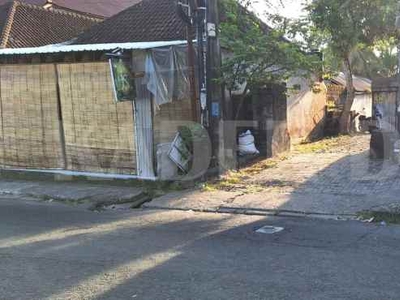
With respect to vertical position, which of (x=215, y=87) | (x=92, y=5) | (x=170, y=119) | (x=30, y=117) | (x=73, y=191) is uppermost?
(x=92, y=5)

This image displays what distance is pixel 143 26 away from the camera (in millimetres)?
18266

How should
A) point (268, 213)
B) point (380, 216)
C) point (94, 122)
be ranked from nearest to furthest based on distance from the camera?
point (380, 216) < point (268, 213) < point (94, 122)

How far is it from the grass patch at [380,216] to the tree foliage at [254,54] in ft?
14.0

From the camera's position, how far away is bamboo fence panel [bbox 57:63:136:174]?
1177cm

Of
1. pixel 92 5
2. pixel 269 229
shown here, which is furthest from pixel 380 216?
pixel 92 5

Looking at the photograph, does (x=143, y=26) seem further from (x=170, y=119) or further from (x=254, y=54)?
(x=254, y=54)

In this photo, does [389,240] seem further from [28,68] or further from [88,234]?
[28,68]

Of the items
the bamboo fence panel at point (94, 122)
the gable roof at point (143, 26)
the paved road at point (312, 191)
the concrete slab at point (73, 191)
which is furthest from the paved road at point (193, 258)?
the gable roof at point (143, 26)

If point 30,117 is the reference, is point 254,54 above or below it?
above

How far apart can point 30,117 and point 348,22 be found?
12628 mm

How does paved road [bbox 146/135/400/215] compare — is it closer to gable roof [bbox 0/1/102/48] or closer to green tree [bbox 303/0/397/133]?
green tree [bbox 303/0/397/133]

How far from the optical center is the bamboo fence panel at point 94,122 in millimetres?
11766

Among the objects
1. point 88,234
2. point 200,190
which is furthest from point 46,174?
point 88,234

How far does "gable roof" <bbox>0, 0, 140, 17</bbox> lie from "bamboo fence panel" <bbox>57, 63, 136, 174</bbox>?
15.6m
